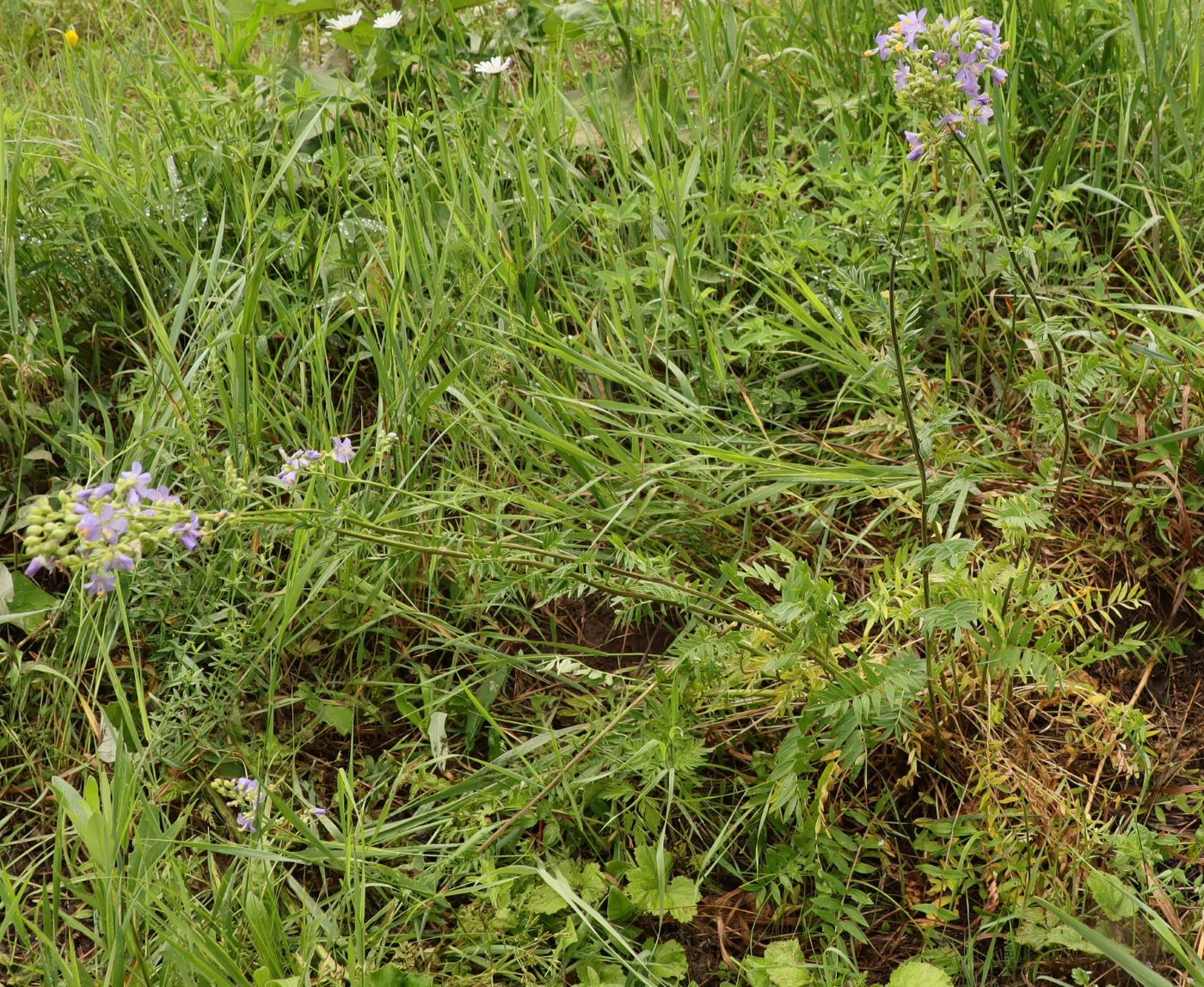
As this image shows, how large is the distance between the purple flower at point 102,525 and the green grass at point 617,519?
13 centimetres

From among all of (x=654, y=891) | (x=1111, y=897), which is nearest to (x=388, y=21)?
(x=654, y=891)

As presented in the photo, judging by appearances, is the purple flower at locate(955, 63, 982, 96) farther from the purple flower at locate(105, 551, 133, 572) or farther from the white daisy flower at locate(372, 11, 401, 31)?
the white daisy flower at locate(372, 11, 401, 31)

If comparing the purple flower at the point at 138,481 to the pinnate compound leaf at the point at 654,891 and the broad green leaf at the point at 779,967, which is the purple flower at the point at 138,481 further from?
the broad green leaf at the point at 779,967

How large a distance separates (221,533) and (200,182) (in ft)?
2.93

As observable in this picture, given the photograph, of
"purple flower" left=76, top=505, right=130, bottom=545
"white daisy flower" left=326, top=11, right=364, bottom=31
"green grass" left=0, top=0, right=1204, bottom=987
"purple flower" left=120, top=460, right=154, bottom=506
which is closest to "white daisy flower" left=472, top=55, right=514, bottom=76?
"green grass" left=0, top=0, right=1204, bottom=987

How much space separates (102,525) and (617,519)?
0.97 m

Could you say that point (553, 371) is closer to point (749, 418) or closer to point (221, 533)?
point (749, 418)

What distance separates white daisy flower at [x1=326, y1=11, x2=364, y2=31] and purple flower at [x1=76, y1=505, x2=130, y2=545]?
199 centimetres

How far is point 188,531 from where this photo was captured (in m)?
1.29

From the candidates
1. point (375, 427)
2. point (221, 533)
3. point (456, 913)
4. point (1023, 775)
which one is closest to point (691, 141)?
point (375, 427)

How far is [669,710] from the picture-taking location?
1663 mm

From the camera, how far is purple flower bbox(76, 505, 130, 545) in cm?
120

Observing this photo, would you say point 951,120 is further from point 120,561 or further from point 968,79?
point 120,561

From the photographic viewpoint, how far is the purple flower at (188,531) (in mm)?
1245
